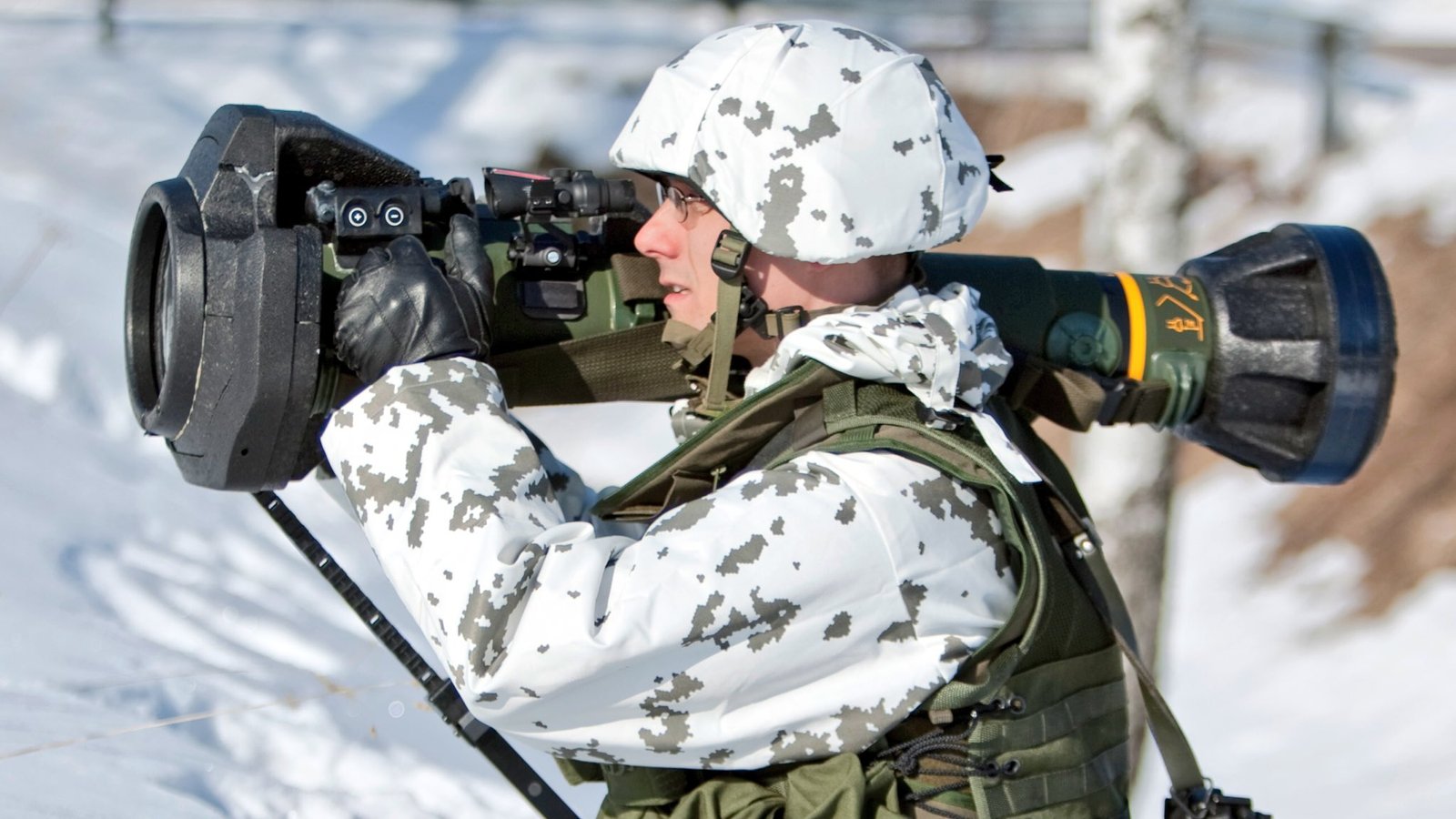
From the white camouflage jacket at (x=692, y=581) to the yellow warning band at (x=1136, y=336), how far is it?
1.71 feet

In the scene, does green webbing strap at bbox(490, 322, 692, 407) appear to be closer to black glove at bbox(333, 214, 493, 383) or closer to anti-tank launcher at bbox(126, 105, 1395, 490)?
anti-tank launcher at bbox(126, 105, 1395, 490)

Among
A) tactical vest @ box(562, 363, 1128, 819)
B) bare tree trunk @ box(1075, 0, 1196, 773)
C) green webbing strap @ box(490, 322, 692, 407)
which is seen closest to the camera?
tactical vest @ box(562, 363, 1128, 819)

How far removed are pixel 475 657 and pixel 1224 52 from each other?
8.41 meters

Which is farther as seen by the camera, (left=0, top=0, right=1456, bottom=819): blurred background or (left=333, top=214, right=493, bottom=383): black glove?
(left=0, top=0, right=1456, bottom=819): blurred background

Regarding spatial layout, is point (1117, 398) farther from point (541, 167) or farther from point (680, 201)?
point (541, 167)

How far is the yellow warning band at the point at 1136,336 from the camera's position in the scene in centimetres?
228

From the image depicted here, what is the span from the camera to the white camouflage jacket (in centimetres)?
171

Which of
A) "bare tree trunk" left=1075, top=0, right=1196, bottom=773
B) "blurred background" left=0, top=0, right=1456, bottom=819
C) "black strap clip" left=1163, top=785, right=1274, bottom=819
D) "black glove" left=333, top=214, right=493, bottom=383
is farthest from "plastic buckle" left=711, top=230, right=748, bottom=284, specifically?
"bare tree trunk" left=1075, top=0, right=1196, bottom=773

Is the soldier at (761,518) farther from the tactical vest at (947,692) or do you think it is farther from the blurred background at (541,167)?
the blurred background at (541,167)

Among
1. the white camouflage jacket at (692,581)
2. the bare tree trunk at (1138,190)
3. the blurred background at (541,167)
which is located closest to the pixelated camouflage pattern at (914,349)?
the white camouflage jacket at (692,581)

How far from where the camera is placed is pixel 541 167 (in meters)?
6.64

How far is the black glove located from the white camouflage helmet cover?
12.9 inches

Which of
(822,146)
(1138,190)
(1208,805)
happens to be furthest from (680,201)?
(1138,190)

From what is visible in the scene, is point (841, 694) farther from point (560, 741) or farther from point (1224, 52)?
point (1224, 52)
